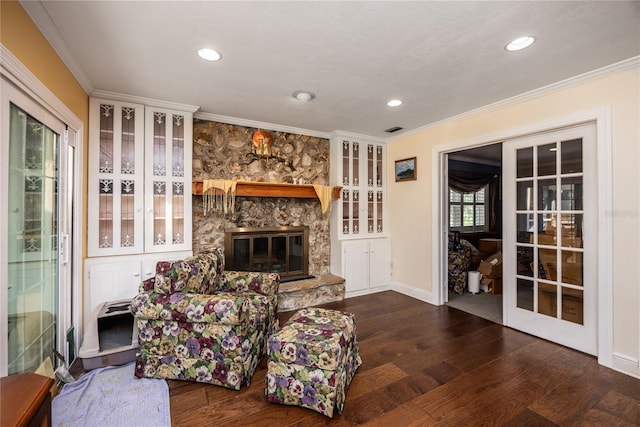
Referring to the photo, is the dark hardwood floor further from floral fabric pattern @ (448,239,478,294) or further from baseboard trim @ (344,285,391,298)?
floral fabric pattern @ (448,239,478,294)

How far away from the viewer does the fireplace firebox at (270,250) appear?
147 inches

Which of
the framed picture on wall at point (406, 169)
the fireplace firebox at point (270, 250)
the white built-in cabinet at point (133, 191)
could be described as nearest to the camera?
the white built-in cabinet at point (133, 191)

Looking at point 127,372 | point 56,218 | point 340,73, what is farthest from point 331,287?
point 56,218

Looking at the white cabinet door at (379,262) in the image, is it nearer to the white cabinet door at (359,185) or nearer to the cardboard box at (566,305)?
the white cabinet door at (359,185)

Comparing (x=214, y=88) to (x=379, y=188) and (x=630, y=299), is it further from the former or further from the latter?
(x=630, y=299)

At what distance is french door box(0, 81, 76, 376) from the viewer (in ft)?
5.06

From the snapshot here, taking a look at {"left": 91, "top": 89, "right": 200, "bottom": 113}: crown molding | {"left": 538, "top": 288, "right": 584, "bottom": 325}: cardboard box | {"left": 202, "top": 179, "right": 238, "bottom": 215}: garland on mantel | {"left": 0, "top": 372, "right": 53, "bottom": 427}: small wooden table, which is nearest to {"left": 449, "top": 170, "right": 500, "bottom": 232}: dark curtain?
{"left": 538, "top": 288, "right": 584, "bottom": 325}: cardboard box

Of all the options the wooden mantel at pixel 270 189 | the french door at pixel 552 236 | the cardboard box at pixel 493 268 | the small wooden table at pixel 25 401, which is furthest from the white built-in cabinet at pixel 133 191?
the cardboard box at pixel 493 268

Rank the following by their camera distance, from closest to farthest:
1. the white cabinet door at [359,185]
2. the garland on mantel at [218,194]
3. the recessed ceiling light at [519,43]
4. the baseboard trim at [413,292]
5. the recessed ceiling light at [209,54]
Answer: the recessed ceiling light at [519,43]
the recessed ceiling light at [209,54]
the garland on mantel at [218,194]
the baseboard trim at [413,292]
the white cabinet door at [359,185]

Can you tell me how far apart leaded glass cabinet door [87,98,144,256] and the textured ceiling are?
0.27m

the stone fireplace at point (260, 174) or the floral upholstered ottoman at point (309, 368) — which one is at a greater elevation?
the stone fireplace at point (260, 174)

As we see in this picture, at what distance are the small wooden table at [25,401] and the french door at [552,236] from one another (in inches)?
143

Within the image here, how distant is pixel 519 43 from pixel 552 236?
181 centimetres

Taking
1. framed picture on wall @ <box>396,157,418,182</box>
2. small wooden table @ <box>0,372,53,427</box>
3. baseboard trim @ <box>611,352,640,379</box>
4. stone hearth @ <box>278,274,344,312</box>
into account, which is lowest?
baseboard trim @ <box>611,352,640,379</box>
